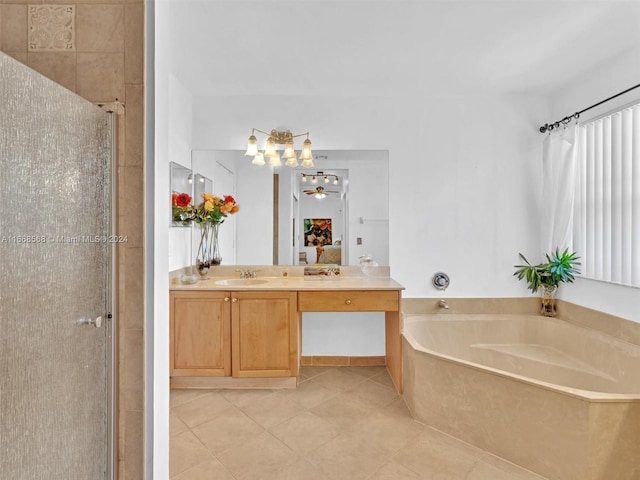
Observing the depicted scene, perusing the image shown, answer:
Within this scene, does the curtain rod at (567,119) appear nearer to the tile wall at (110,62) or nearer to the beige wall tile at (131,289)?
the tile wall at (110,62)

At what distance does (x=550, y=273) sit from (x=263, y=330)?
7.53ft

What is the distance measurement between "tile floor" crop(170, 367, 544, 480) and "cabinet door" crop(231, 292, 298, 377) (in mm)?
240

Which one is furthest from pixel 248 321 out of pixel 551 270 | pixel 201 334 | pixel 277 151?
pixel 551 270

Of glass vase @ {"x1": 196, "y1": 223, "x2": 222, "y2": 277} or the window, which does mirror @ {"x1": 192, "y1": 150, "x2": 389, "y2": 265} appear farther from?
the window

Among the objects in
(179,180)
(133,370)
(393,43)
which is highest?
(393,43)

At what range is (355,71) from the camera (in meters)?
2.41

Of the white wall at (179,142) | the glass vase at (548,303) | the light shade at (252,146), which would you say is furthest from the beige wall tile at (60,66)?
the glass vase at (548,303)

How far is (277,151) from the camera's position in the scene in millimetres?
2883

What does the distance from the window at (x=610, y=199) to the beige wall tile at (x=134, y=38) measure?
2739 millimetres

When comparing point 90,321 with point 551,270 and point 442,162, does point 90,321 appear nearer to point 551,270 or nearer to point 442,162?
point 442,162

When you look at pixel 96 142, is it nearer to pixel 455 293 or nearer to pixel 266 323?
pixel 266 323

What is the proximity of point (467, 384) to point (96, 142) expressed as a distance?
6.90 feet

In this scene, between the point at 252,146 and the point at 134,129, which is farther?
the point at 252,146

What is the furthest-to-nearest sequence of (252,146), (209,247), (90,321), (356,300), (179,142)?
1. (209,247)
2. (252,146)
3. (179,142)
4. (356,300)
5. (90,321)
